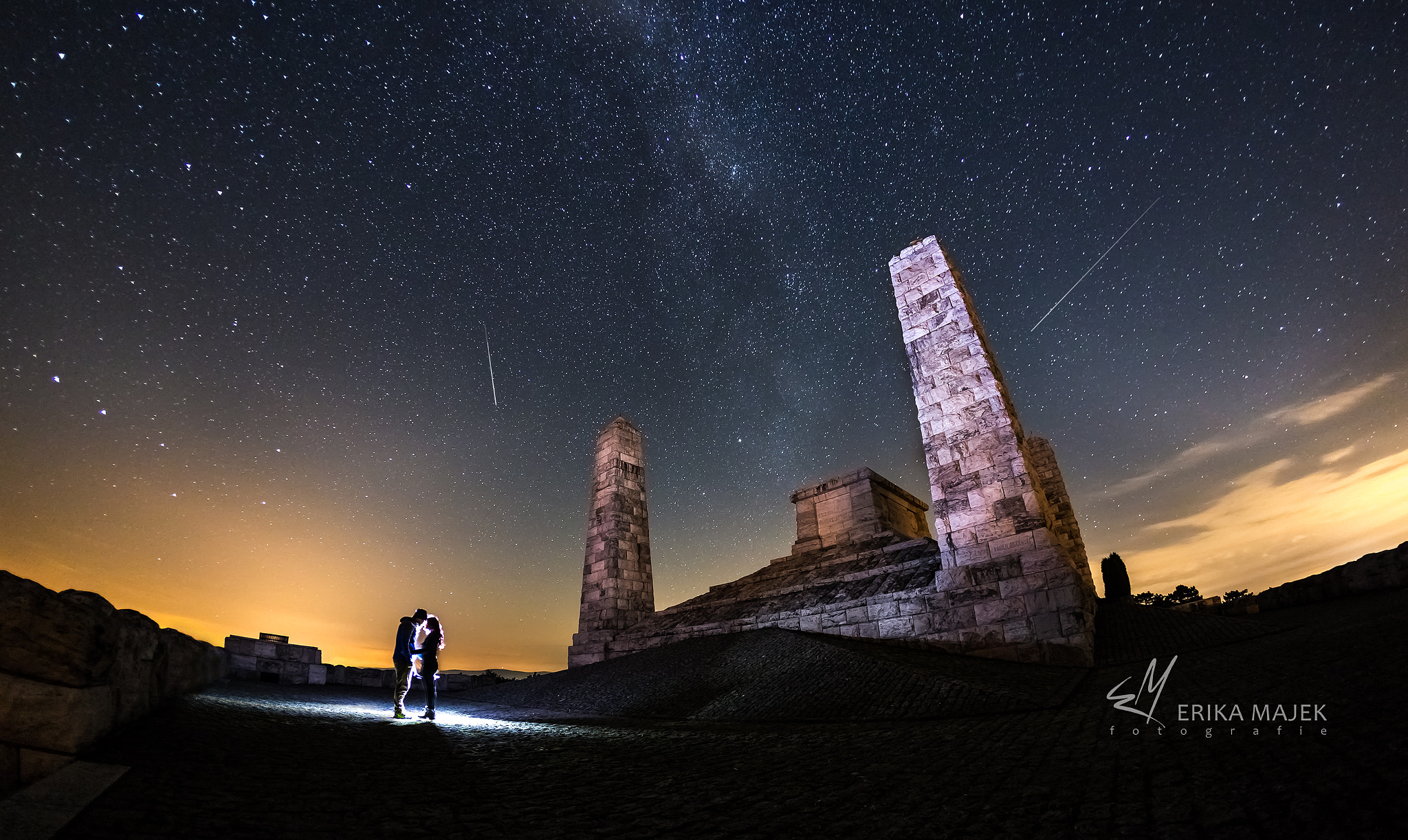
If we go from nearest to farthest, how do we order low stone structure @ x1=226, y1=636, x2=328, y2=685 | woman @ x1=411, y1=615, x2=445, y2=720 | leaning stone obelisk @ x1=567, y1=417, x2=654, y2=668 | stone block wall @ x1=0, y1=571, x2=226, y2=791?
1. stone block wall @ x1=0, y1=571, x2=226, y2=791
2. woman @ x1=411, y1=615, x2=445, y2=720
3. low stone structure @ x1=226, y1=636, x2=328, y2=685
4. leaning stone obelisk @ x1=567, y1=417, x2=654, y2=668

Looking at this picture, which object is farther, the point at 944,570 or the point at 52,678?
the point at 944,570

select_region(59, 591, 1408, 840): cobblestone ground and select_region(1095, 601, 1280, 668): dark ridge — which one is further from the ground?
select_region(59, 591, 1408, 840): cobblestone ground

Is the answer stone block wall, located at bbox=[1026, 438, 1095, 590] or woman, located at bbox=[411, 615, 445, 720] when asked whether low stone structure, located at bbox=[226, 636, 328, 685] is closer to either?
woman, located at bbox=[411, 615, 445, 720]

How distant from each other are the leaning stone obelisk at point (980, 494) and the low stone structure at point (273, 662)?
53.0 ft

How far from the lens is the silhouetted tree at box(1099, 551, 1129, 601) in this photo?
64.5ft

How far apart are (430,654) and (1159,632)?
37.4 feet

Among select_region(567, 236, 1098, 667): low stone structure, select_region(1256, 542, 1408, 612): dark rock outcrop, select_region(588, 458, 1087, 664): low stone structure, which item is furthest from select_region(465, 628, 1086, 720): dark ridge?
select_region(1256, 542, 1408, 612): dark rock outcrop

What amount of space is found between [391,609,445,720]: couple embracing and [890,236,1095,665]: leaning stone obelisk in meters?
8.19

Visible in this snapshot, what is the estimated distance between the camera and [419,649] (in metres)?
8.04

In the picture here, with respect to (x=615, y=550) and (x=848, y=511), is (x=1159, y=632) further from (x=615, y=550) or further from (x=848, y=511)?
(x=615, y=550)

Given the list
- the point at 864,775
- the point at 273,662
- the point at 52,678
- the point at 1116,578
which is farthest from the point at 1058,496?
the point at 273,662

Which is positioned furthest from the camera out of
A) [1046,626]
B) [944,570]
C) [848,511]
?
[848,511]

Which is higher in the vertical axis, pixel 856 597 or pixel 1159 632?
pixel 856 597

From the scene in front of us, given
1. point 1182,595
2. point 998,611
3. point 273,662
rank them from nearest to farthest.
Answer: point 998,611, point 273,662, point 1182,595
